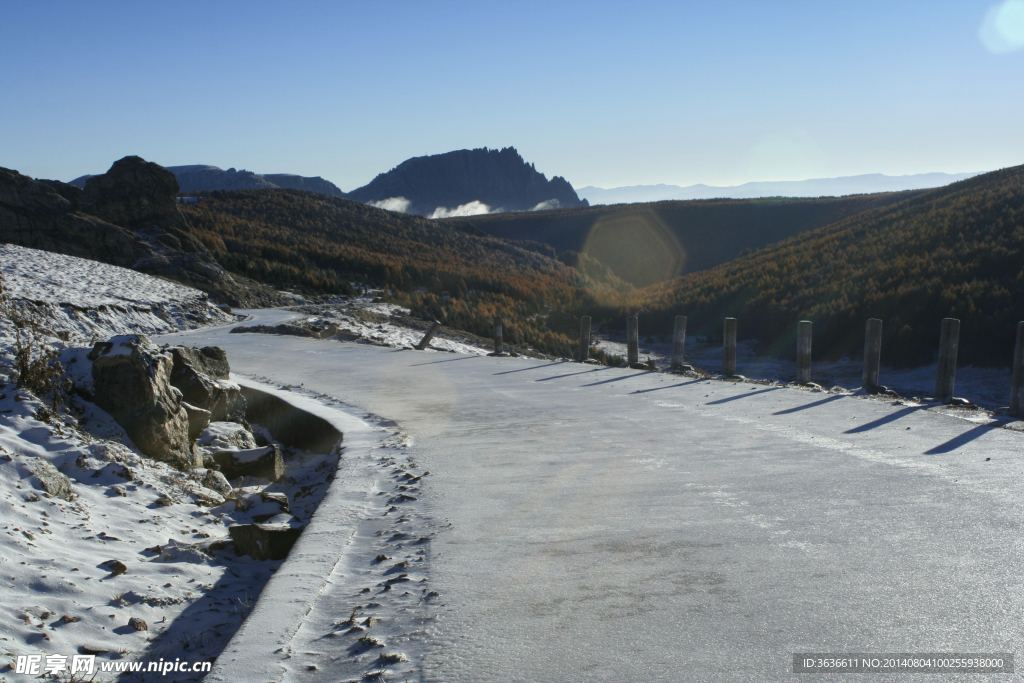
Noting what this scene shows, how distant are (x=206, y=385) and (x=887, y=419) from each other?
660 cm

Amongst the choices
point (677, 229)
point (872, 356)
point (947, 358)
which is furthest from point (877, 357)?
point (677, 229)

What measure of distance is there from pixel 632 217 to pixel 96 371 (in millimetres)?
79320

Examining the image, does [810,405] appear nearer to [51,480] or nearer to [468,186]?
[51,480]

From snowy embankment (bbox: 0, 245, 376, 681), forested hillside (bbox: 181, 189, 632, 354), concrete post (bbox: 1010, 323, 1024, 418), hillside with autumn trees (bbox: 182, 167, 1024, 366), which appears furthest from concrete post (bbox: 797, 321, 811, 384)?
forested hillside (bbox: 181, 189, 632, 354)

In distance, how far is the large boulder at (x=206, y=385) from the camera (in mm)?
6645

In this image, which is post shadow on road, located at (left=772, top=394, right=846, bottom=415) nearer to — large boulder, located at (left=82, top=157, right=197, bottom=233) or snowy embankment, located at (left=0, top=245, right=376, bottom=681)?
snowy embankment, located at (left=0, top=245, right=376, bottom=681)

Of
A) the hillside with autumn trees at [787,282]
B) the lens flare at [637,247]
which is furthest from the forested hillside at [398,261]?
the lens flare at [637,247]

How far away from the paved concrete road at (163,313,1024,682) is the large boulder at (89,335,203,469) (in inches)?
75.6

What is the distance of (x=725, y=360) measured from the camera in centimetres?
1162

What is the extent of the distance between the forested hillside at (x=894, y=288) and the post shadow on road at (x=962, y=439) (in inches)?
398

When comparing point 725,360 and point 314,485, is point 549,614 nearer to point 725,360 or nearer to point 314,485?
point 314,485

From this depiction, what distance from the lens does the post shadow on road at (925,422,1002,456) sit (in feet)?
16.6

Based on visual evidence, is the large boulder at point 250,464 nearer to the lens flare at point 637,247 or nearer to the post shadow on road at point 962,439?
the post shadow on road at point 962,439

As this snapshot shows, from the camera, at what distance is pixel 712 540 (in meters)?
3.42
